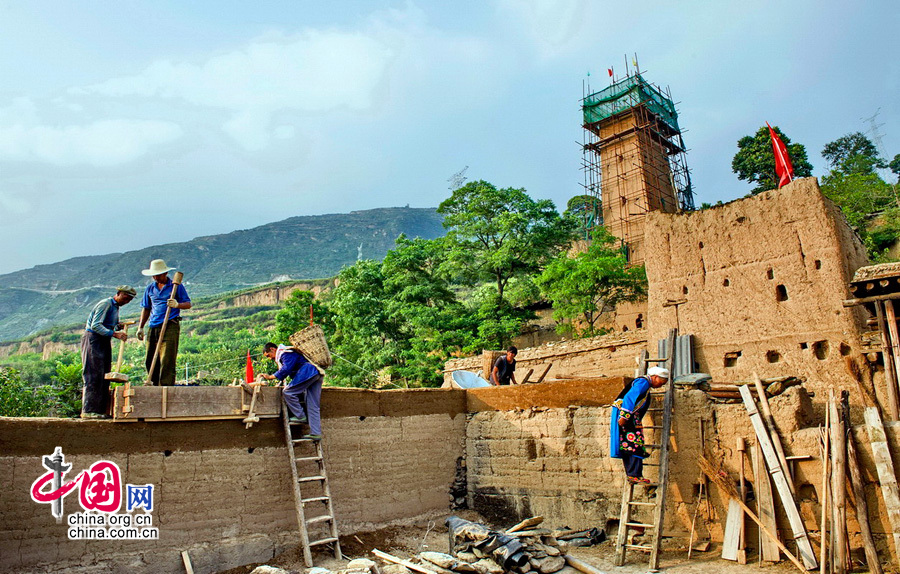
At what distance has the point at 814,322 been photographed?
12445 mm

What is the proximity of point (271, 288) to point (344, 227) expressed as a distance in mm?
97678

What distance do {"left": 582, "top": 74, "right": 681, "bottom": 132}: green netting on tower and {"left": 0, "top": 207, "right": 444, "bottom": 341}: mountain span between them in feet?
386

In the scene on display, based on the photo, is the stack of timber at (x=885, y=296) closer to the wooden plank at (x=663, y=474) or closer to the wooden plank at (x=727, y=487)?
the wooden plank at (x=663, y=474)

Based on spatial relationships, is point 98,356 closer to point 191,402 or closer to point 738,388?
point 191,402

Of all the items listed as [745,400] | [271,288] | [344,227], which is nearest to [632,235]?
[745,400]

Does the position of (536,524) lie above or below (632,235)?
below

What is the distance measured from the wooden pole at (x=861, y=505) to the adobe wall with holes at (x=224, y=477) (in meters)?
5.11

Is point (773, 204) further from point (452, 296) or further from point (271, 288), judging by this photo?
point (271, 288)

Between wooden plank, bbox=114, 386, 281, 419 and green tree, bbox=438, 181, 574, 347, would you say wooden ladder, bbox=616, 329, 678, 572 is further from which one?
green tree, bbox=438, 181, 574, 347

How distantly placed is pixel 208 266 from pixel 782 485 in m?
172

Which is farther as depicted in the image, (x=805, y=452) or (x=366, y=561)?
(x=805, y=452)

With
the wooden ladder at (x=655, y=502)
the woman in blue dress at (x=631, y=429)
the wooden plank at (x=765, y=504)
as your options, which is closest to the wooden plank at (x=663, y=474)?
the wooden ladder at (x=655, y=502)

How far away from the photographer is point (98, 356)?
6785 mm

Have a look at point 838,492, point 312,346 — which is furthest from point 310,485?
point 838,492
